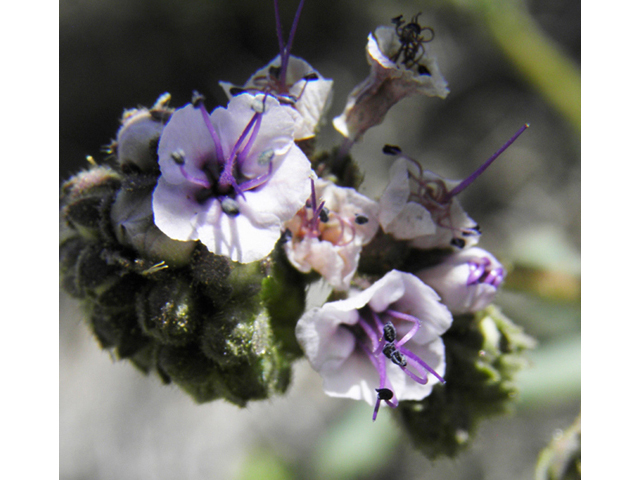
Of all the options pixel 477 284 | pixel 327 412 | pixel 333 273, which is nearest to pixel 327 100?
pixel 333 273

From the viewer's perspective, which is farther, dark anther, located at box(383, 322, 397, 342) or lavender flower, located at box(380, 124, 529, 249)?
lavender flower, located at box(380, 124, 529, 249)

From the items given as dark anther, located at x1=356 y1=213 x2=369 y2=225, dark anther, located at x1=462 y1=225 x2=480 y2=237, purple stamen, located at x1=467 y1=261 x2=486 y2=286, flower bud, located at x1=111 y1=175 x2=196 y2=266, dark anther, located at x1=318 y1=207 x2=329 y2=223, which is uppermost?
dark anther, located at x1=462 y1=225 x2=480 y2=237

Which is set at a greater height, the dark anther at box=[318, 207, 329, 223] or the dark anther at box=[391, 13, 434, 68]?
the dark anther at box=[391, 13, 434, 68]

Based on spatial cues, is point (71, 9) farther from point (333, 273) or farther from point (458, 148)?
point (333, 273)

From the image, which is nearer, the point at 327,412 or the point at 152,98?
the point at 327,412

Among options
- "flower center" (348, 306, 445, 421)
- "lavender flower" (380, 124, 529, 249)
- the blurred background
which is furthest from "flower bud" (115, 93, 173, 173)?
the blurred background

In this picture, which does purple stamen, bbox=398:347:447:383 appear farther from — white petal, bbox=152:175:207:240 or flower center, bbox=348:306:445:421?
white petal, bbox=152:175:207:240
